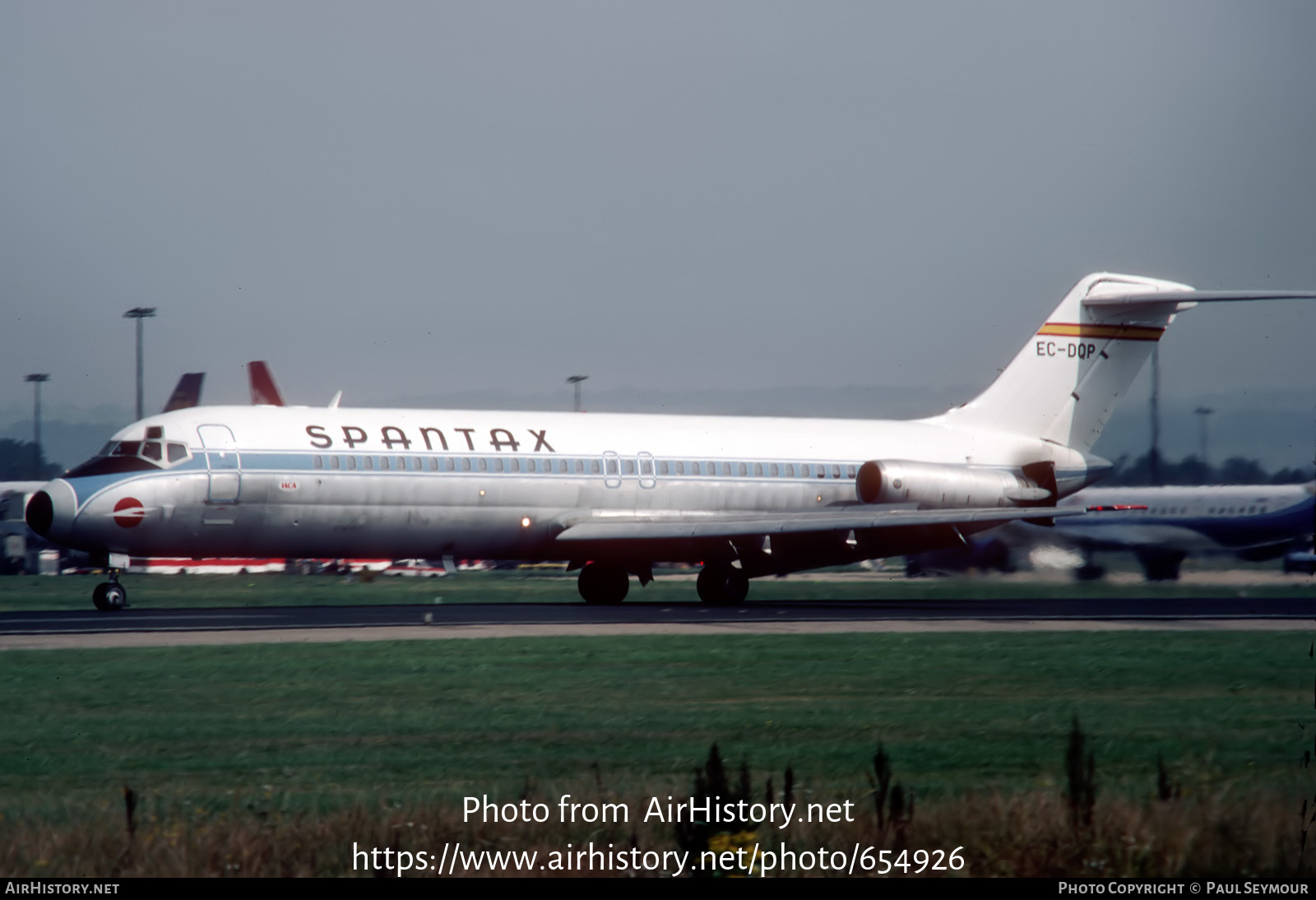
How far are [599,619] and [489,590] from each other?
15.9 meters

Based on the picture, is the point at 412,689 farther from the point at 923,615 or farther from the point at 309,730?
the point at 923,615

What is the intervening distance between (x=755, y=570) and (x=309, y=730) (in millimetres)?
23020

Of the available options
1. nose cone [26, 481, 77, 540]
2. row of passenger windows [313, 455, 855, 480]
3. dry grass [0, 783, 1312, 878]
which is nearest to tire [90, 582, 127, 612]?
nose cone [26, 481, 77, 540]

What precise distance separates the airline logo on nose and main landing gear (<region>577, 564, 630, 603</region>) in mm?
10578

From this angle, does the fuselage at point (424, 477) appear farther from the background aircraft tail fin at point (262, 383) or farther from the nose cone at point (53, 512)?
the background aircraft tail fin at point (262, 383)

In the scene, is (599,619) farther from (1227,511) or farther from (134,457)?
(1227,511)

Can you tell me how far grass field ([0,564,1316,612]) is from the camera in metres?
36.8

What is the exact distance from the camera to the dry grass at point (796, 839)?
395 inches


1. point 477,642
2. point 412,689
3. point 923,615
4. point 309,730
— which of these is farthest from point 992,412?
point 309,730

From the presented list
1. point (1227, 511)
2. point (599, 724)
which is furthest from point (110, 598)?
point (1227, 511)

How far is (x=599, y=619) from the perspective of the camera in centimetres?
3047

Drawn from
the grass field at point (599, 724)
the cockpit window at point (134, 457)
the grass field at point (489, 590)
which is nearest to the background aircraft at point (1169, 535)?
the grass field at point (489, 590)

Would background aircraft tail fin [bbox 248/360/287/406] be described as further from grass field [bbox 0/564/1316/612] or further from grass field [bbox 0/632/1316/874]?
grass field [bbox 0/632/1316/874]

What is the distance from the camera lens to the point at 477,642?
24562 mm
